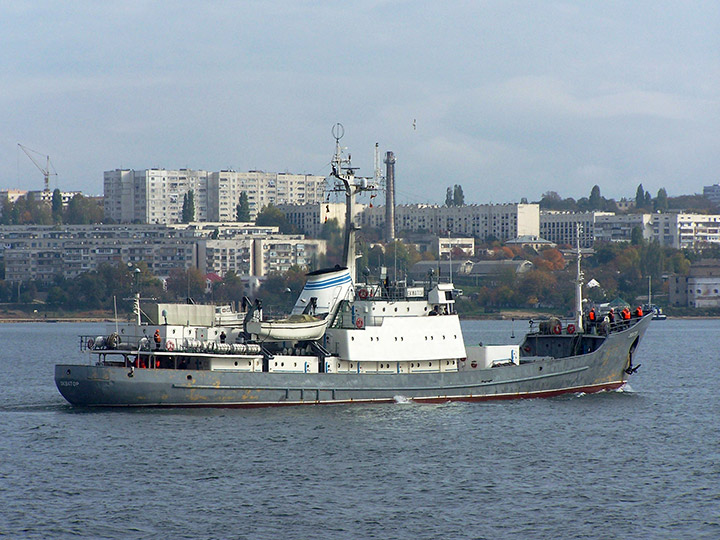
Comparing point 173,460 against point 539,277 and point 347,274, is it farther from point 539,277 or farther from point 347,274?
point 539,277

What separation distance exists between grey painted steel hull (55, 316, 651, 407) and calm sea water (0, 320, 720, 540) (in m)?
0.60

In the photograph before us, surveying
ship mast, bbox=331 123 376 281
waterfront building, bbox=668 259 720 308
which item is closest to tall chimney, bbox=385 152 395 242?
waterfront building, bbox=668 259 720 308

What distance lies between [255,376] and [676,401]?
19564mm

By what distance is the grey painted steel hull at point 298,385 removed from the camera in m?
40.9

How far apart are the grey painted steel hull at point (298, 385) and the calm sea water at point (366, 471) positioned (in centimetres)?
60

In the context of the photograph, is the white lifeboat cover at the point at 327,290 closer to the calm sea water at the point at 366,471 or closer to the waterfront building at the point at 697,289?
the calm sea water at the point at 366,471

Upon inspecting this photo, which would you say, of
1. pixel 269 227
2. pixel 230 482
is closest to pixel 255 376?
pixel 230 482

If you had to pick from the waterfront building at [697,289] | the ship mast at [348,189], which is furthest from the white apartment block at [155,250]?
the ship mast at [348,189]

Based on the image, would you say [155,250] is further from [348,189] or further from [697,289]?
[348,189]

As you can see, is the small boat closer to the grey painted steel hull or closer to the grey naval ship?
the grey naval ship

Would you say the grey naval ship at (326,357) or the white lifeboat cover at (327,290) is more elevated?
the white lifeboat cover at (327,290)

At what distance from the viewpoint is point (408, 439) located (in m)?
37.8

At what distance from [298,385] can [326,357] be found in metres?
1.81

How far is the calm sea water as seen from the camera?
28000mm
